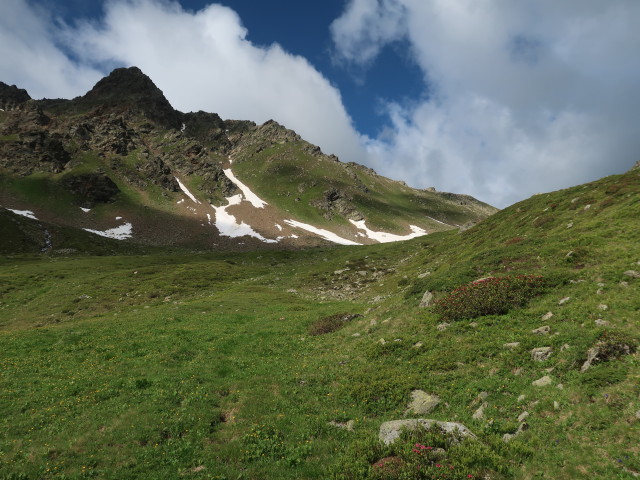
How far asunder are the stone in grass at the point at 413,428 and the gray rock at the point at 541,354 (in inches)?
211

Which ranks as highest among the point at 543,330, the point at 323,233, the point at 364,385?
the point at 323,233

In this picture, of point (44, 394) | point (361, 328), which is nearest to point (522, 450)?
point (361, 328)

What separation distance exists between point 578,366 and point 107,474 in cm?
1729

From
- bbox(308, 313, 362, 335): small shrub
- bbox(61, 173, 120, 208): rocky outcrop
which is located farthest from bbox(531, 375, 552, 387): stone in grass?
bbox(61, 173, 120, 208): rocky outcrop

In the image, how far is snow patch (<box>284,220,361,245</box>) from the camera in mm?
165625

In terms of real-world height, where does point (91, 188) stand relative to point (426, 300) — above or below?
above

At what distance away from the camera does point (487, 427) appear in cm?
1125

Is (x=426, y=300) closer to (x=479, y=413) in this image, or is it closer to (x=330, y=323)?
(x=330, y=323)

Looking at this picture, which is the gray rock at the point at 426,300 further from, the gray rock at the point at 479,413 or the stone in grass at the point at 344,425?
the stone in grass at the point at 344,425

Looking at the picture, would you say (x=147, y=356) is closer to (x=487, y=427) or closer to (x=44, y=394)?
Result: (x=44, y=394)

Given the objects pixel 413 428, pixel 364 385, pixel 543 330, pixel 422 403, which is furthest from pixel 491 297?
pixel 413 428

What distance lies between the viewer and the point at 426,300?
2534 centimetres

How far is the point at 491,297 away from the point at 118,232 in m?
146

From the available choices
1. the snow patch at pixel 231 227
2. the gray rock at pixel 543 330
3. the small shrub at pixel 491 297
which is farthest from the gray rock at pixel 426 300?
the snow patch at pixel 231 227
